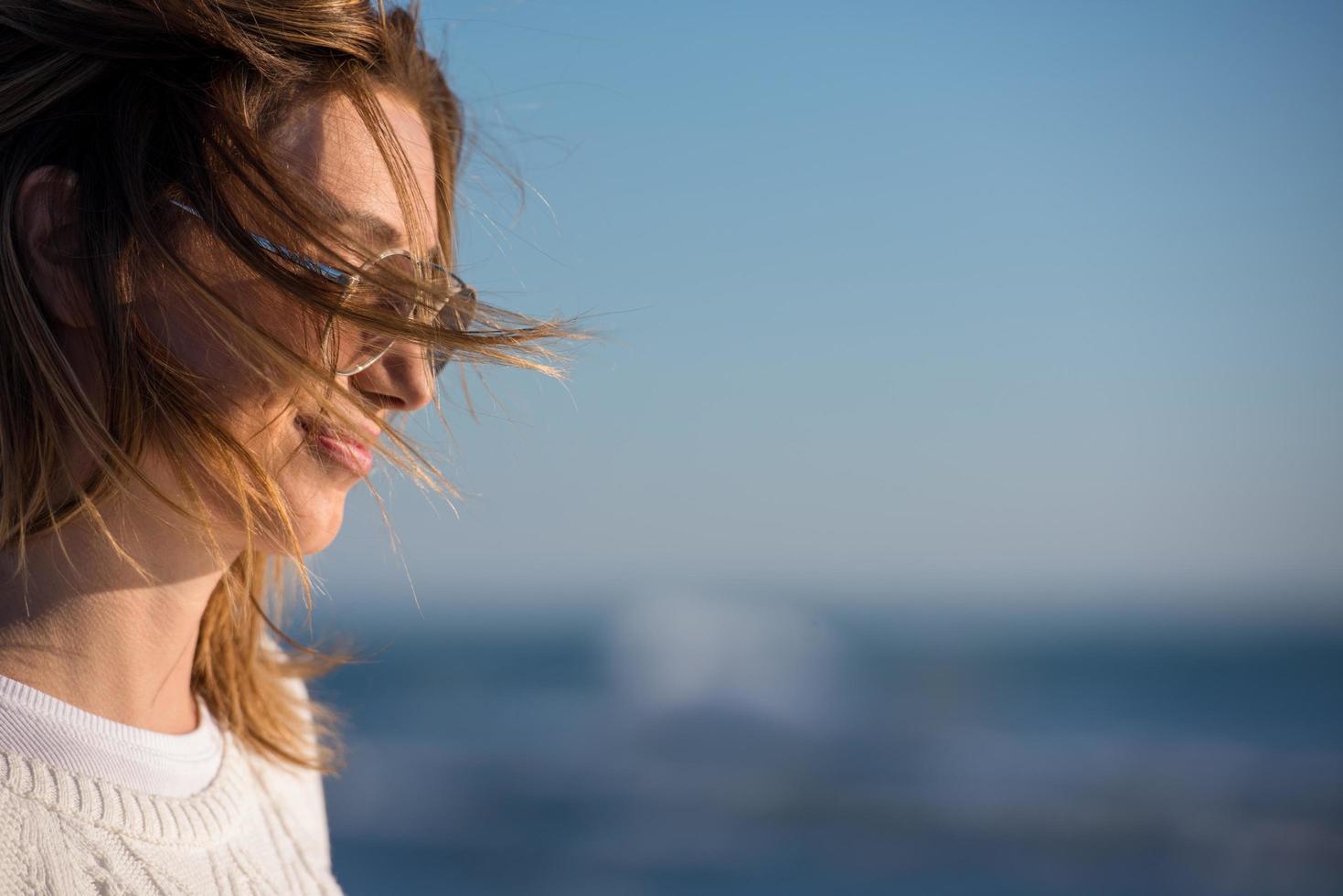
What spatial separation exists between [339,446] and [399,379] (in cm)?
11

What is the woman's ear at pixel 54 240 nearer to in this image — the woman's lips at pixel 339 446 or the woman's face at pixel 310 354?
the woman's face at pixel 310 354

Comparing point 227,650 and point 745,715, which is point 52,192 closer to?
point 227,650

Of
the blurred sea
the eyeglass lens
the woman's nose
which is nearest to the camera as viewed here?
the eyeglass lens

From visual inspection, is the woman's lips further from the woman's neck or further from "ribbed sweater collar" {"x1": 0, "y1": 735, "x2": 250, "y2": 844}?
"ribbed sweater collar" {"x1": 0, "y1": 735, "x2": 250, "y2": 844}

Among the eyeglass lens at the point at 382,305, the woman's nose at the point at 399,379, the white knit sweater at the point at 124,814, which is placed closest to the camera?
the white knit sweater at the point at 124,814

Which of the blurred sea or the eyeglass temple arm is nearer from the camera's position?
the eyeglass temple arm

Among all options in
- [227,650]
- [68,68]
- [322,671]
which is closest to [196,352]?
[68,68]

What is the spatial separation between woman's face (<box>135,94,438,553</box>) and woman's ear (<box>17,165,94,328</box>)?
0.08m

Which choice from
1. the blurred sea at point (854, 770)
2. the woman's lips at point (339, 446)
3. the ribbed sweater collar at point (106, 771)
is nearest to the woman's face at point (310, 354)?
the woman's lips at point (339, 446)

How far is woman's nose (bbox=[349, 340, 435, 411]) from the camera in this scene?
113 cm

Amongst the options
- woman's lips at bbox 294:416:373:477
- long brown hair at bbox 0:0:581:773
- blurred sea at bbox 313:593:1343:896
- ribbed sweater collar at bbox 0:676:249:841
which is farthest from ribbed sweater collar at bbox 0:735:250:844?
blurred sea at bbox 313:593:1343:896

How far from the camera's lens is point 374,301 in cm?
104

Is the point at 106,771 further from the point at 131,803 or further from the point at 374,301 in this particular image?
the point at 374,301

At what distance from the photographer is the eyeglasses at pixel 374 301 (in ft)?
3.34
